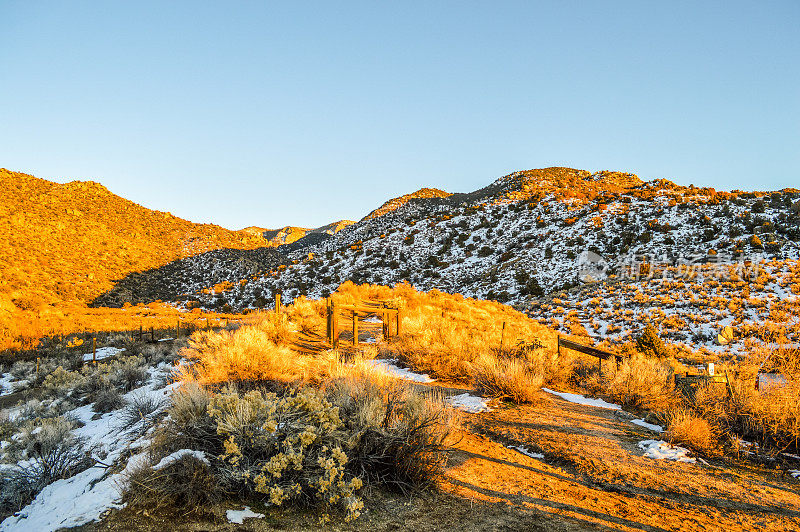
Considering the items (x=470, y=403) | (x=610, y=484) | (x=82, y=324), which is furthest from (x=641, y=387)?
(x=82, y=324)

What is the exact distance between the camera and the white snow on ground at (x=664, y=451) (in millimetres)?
6203

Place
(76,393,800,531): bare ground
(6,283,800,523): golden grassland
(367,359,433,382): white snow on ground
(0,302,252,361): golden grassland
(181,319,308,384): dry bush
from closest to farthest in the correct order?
1. (76,393,800,531): bare ground
2. (6,283,800,523): golden grassland
3. (181,319,308,384): dry bush
4. (367,359,433,382): white snow on ground
5. (0,302,252,361): golden grassland

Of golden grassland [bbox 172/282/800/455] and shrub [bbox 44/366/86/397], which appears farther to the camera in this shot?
shrub [bbox 44/366/86/397]

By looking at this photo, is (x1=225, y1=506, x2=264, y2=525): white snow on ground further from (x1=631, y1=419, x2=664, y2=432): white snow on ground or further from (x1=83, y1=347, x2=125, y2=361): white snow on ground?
(x1=83, y1=347, x2=125, y2=361): white snow on ground

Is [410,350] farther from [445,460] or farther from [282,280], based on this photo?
[282,280]

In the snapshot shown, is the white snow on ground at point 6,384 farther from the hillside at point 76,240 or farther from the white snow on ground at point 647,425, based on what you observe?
the white snow on ground at point 647,425

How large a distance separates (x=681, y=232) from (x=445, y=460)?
34.7 m

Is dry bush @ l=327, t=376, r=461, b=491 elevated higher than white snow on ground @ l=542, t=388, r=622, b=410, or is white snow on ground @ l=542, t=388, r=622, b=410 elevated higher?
dry bush @ l=327, t=376, r=461, b=491

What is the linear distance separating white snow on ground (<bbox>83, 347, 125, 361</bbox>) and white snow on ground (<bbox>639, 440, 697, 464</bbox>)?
18.4m

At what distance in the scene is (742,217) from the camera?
31.9 meters

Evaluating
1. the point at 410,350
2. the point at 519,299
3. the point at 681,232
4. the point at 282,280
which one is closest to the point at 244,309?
the point at 282,280

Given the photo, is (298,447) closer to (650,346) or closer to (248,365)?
(248,365)

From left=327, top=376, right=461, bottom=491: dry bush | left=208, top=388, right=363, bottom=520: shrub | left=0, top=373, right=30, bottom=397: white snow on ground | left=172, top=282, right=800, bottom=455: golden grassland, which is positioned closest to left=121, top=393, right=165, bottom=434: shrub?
left=172, top=282, right=800, bottom=455: golden grassland

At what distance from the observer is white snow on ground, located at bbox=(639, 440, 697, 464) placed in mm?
6203
